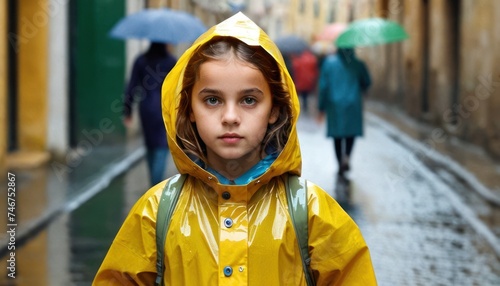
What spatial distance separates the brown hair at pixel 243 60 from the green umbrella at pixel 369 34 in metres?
10.7

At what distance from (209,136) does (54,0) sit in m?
12.8

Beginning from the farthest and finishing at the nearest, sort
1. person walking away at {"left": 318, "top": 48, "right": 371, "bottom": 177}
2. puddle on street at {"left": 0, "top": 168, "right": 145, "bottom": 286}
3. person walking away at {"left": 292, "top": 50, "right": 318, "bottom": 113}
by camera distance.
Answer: person walking away at {"left": 292, "top": 50, "right": 318, "bottom": 113} < person walking away at {"left": 318, "top": 48, "right": 371, "bottom": 177} < puddle on street at {"left": 0, "top": 168, "right": 145, "bottom": 286}

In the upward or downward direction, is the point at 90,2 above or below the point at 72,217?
above

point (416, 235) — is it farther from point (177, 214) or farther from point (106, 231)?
point (177, 214)

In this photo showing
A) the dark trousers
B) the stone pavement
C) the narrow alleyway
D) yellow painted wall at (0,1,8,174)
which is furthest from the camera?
the dark trousers

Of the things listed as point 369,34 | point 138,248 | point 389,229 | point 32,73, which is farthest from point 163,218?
point 32,73

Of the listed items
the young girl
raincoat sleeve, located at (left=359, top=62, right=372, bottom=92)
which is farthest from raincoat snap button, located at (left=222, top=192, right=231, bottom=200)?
raincoat sleeve, located at (left=359, top=62, right=372, bottom=92)

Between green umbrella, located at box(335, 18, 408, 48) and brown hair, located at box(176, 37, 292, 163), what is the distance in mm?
10682

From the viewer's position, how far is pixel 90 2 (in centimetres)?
1905

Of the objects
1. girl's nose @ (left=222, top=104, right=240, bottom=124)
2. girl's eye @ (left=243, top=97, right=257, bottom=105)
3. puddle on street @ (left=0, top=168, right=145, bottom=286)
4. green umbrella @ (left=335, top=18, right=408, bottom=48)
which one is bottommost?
puddle on street @ (left=0, top=168, right=145, bottom=286)

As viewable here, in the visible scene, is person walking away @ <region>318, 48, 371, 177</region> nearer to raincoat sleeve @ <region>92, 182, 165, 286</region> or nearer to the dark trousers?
the dark trousers

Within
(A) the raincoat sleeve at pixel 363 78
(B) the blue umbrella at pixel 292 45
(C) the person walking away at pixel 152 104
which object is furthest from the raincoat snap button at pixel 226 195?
(B) the blue umbrella at pixel 292 45

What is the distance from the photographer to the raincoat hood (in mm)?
2932

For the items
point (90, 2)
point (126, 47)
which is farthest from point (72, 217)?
point (126, 47)
